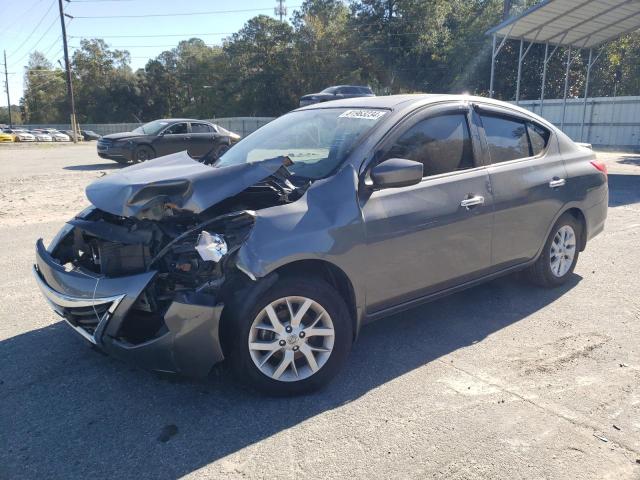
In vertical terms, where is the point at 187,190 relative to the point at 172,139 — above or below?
below

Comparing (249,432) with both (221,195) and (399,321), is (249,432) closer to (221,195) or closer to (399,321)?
(221,195)

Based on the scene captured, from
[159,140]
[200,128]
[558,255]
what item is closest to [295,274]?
[558,255]

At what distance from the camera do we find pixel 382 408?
302 cm

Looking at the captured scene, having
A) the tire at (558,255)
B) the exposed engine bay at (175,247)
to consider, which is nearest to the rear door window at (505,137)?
the tire at (558,255)

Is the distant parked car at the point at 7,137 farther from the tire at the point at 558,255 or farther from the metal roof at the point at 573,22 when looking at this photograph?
the tire at the point at 558,255

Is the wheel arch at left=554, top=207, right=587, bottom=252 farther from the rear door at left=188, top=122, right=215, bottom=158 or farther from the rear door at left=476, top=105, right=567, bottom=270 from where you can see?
the rear door at left=188, top=122, right=215, bottom=158

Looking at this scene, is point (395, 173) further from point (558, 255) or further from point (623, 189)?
point (623, 189)

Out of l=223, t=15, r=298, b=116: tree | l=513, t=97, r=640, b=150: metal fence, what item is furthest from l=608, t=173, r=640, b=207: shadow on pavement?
l=223, t=15, r=298, b=116: tree

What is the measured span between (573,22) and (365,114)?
17.4 metres

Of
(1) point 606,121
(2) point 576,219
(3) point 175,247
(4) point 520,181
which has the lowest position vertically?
(2) point 576,219

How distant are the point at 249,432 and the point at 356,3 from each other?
156ft

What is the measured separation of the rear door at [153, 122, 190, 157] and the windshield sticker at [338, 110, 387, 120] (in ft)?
44.1

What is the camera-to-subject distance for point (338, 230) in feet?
10.3

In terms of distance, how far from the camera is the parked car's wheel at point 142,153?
52.8 ft
